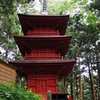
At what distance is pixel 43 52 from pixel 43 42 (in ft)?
2.89

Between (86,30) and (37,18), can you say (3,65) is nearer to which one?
(37,18)

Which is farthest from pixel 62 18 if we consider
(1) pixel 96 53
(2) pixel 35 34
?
(1) pixel 96 53

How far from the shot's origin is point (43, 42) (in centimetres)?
1847

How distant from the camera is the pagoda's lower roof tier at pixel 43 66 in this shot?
55.0 ft

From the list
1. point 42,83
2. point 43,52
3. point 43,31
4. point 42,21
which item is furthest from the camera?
point 43,31

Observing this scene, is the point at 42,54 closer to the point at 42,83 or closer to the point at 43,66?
the point at 43,66

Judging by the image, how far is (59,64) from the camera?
1680 cm

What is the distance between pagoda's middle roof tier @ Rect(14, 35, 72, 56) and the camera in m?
18.1

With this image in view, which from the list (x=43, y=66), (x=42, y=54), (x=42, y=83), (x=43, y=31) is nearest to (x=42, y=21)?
(x=43, y=31)

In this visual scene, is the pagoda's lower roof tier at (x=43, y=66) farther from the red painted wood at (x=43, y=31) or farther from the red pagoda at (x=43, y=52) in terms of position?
the red painted wood at (x=43, y=31)

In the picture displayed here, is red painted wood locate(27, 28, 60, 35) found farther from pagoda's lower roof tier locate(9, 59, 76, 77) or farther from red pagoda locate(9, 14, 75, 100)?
pagoda's lower roof tier locate(9, 59, 76, 77)

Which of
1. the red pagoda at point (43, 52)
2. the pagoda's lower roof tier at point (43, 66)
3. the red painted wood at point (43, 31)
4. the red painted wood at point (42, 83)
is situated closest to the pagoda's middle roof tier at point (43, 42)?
the red pagoda at point (43, 52)

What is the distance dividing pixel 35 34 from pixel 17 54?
50.4 feet

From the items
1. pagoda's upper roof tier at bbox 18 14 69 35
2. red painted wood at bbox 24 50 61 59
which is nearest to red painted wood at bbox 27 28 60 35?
pagoda's upper roof tier at bbox 18 14 69 35
